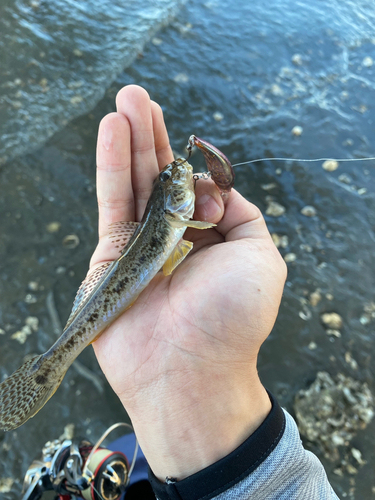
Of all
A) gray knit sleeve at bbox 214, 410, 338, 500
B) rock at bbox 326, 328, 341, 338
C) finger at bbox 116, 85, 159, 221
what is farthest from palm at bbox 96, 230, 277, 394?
rock at bbox 326, 328, 341, 338

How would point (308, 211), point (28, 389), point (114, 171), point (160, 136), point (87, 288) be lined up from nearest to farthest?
1. point (28, 389)
2. point (87, 288)
3. point (114, 171)
4. point (160, 136)
5. point (308, 211)

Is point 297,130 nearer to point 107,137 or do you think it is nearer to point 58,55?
point 107,137

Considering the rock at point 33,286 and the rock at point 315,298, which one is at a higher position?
the rock at point 315,298

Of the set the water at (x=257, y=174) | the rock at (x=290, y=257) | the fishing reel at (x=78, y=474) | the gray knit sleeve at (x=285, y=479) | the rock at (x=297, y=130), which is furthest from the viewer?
the rock at (x=297, y=130)

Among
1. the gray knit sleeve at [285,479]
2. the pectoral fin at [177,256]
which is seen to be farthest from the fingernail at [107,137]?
the gray knit sleeve at [285,479]

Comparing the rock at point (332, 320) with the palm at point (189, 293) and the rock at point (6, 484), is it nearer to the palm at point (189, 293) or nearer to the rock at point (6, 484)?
the palm at point (189, 293)

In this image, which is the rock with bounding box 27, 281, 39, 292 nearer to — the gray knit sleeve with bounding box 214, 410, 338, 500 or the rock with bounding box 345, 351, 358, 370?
the gray knit sleeve with bounding box 214, 410, 338, 500

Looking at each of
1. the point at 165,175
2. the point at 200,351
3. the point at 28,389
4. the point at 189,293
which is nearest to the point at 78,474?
the point at 28,389
